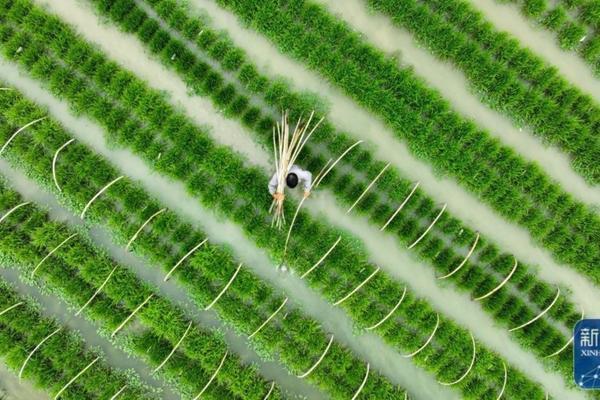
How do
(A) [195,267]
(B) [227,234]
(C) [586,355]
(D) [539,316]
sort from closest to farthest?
(D) [539,316] → (A) [195,267] → (B) [227,234] → (C) [586,355]

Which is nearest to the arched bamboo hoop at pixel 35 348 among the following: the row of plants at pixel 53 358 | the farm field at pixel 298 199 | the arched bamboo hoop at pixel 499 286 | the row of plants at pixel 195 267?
the row of plants at pixel 53 358

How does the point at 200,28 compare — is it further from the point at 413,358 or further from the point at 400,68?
the point at 413,358

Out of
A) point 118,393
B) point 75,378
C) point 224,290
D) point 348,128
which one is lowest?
point 75,378

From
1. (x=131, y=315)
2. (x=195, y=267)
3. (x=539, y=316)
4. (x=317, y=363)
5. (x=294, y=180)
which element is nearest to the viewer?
(x=294, y=180)

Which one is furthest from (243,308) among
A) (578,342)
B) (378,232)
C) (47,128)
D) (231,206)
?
(578,342)

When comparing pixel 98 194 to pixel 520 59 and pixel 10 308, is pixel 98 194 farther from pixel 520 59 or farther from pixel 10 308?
pixel 520 59

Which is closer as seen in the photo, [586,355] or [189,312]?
[189,312]

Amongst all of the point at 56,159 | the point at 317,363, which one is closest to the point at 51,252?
the point at 56,159
